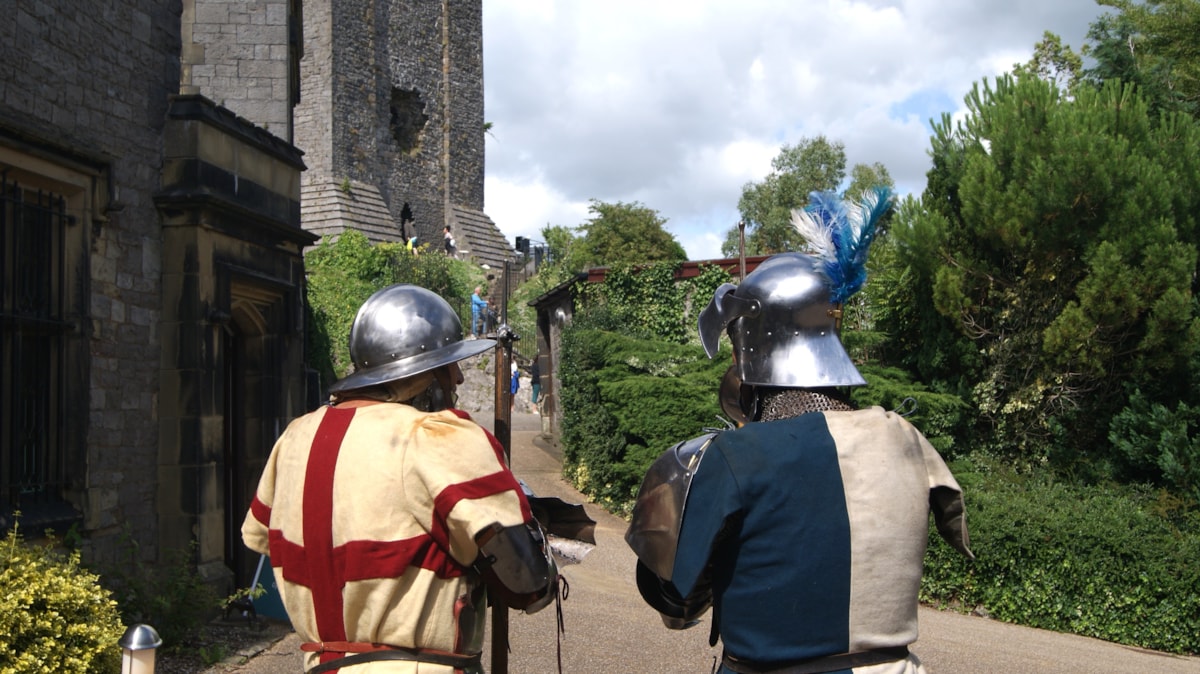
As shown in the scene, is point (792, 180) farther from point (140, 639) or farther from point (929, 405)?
point (140, 639)

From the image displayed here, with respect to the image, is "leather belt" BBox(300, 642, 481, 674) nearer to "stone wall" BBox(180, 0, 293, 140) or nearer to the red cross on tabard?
the red cross on tabard

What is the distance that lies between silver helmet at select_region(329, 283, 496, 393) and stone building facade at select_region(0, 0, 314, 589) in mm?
3808

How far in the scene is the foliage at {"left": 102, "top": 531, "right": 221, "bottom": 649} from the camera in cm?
649

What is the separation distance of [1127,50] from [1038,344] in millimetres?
4266

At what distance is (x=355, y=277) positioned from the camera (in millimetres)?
25781

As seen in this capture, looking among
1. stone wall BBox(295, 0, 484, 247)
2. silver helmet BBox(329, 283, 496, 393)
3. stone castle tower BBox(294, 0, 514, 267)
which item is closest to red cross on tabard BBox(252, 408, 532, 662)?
silver helmet BBox(329, 283, 496, 393)

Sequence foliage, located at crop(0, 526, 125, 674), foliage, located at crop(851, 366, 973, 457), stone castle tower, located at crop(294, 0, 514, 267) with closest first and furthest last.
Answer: foliage, located at crop(0, 526, 125, 674) → foliage, located at crop(851, 366, 973, 457) → stone castle tower, located at crop(294, 0, 514, 267)

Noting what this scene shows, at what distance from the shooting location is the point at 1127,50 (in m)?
13.5

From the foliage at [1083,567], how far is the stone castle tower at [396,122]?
2410 centimetres

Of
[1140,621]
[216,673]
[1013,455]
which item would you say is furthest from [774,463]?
[1013,455]

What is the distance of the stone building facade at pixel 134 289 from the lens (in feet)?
19.9

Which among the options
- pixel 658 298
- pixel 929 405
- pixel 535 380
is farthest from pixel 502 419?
pixel 535 380

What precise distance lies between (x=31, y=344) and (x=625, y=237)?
96.4 feet

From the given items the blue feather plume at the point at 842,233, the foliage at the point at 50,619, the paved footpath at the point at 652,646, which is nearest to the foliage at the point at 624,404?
the paved footpath at the point at 652,646
